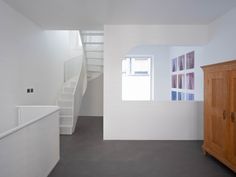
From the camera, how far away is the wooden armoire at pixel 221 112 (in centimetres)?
335

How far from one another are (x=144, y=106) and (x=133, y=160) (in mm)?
1647

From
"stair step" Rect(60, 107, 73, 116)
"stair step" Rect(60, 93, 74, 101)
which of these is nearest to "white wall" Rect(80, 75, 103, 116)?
"stair step" Rect(60, 93, 74, 101)

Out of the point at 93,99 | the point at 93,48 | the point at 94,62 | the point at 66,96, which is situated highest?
the point at 93,48

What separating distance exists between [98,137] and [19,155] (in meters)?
3.34

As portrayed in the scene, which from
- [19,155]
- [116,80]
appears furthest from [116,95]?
[19,155]

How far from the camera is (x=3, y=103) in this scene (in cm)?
379

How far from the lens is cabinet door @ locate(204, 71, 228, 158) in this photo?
3555mm

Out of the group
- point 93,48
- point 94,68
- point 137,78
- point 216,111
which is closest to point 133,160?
point 216,111

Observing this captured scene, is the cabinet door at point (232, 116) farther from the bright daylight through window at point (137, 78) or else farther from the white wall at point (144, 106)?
the bright daylight through window at point (137, 78)

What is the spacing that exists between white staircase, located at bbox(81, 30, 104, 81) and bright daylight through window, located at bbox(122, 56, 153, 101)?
4.84ft

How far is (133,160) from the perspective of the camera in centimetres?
395

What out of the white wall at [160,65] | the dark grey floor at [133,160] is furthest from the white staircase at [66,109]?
the white wall at [160,65]

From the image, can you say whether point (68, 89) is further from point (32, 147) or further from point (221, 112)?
point (221, 112)

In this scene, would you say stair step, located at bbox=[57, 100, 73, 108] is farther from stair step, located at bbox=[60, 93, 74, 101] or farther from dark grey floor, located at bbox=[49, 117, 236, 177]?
dark grey floor, located at bbox=[49, 117, 236, 177]
